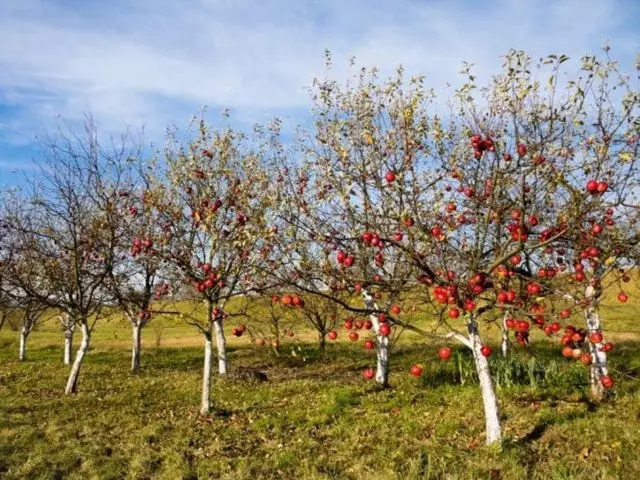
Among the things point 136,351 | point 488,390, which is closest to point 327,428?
point 488,390

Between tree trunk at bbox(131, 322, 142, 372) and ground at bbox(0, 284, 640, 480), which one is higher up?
tree trunk at bbox(131, 322, 142, 372)

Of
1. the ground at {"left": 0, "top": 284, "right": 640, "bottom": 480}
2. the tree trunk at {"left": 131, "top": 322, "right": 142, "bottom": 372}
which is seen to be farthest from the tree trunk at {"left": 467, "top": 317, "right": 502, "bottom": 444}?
the tree trunk at {"left": 131, "top": 322, "right": 142, "bottom": 372}

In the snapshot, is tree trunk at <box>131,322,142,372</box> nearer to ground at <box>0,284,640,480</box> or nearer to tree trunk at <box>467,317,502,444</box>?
ground at <box>0,284,640,480</box>

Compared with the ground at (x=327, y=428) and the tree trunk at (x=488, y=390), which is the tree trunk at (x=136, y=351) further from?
the tree trunk at (x=488, y=390)

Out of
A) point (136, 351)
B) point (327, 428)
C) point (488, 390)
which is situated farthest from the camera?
point (136, 351)

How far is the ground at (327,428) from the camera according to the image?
29.3 feet

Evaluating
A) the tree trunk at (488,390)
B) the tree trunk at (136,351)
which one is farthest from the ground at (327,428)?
the tree trunk at (136,351)

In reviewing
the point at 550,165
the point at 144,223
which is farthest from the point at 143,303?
the point at 550,165

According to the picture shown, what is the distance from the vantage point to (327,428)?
11.9 meters

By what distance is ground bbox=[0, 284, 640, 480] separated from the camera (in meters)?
8.95

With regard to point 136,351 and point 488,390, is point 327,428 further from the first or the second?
point 136,351

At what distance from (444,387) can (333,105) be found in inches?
325

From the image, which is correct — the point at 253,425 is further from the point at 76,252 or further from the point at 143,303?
the point at 143,303

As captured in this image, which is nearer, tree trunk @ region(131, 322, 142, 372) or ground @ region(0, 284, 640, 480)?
ground @ region(0, 284, 640, 480)
